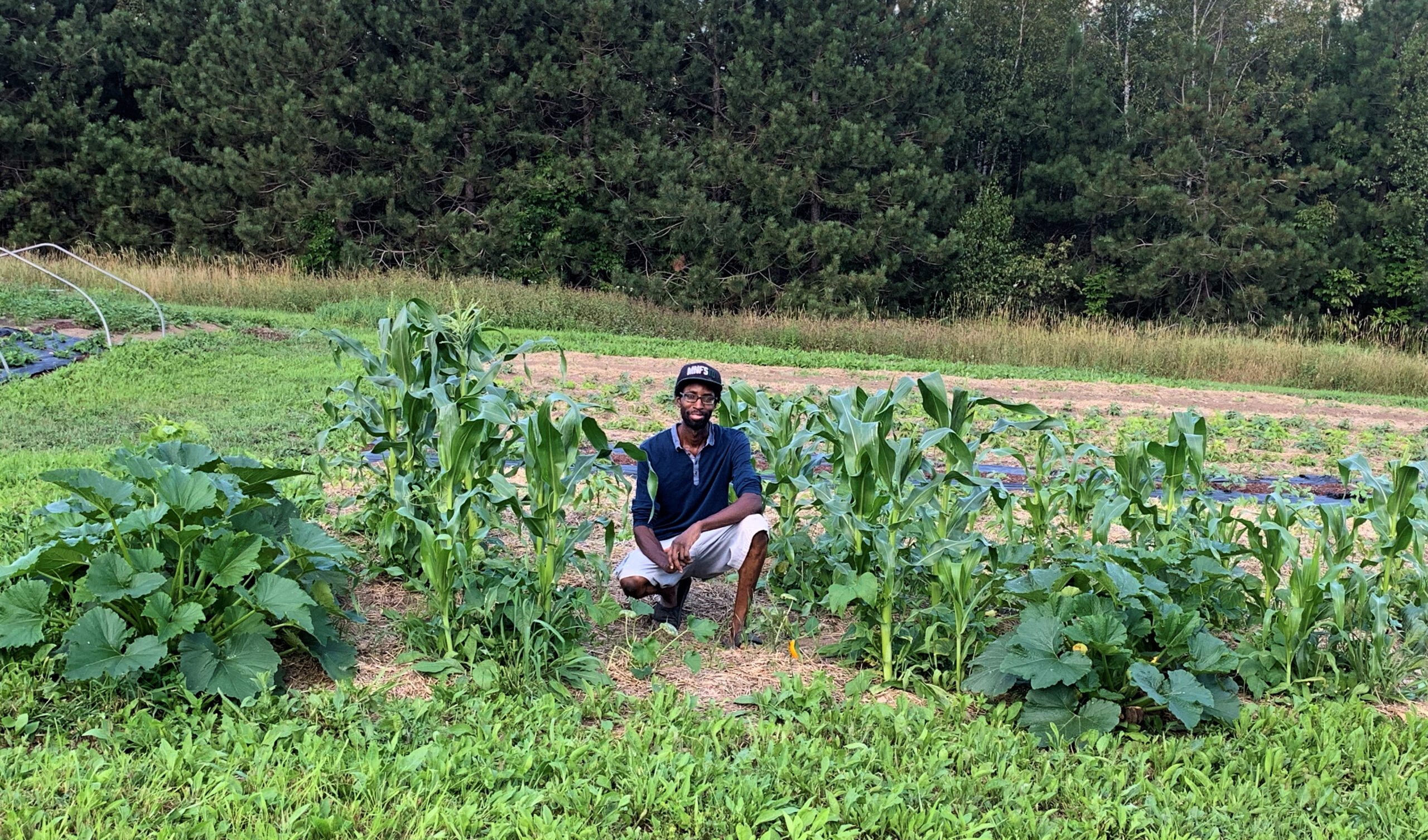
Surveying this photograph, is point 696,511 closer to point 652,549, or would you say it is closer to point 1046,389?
point 652,549

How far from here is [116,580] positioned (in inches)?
133

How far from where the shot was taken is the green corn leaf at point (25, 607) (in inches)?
136

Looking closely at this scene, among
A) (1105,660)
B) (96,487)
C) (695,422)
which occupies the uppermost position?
(695,422)

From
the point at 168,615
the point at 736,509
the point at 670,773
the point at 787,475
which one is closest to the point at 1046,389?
the point at 787,475

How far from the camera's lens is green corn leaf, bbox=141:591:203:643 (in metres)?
3.38

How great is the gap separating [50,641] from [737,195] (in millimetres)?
23776

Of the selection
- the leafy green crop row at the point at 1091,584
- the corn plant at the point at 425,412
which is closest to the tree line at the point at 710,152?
the corn plant at the point at 425,412

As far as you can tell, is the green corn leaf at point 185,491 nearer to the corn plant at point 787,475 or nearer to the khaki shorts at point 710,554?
the khaki shorts at point 710,554

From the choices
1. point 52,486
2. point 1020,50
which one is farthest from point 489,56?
point 52,486

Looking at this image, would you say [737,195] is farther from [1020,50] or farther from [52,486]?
[52,486]

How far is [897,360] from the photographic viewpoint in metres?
15.8

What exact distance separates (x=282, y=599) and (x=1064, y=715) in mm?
2512

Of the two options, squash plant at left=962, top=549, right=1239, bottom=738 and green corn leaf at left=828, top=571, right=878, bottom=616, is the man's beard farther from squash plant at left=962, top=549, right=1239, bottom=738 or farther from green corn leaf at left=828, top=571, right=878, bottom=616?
squash plant at left=962, top=549, right=1239, bottom=738

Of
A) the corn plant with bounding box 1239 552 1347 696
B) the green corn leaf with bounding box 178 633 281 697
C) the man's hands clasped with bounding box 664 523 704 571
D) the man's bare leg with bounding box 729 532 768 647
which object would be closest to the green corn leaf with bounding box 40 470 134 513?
the green corn leaf with bounding box 178 633 281 697
